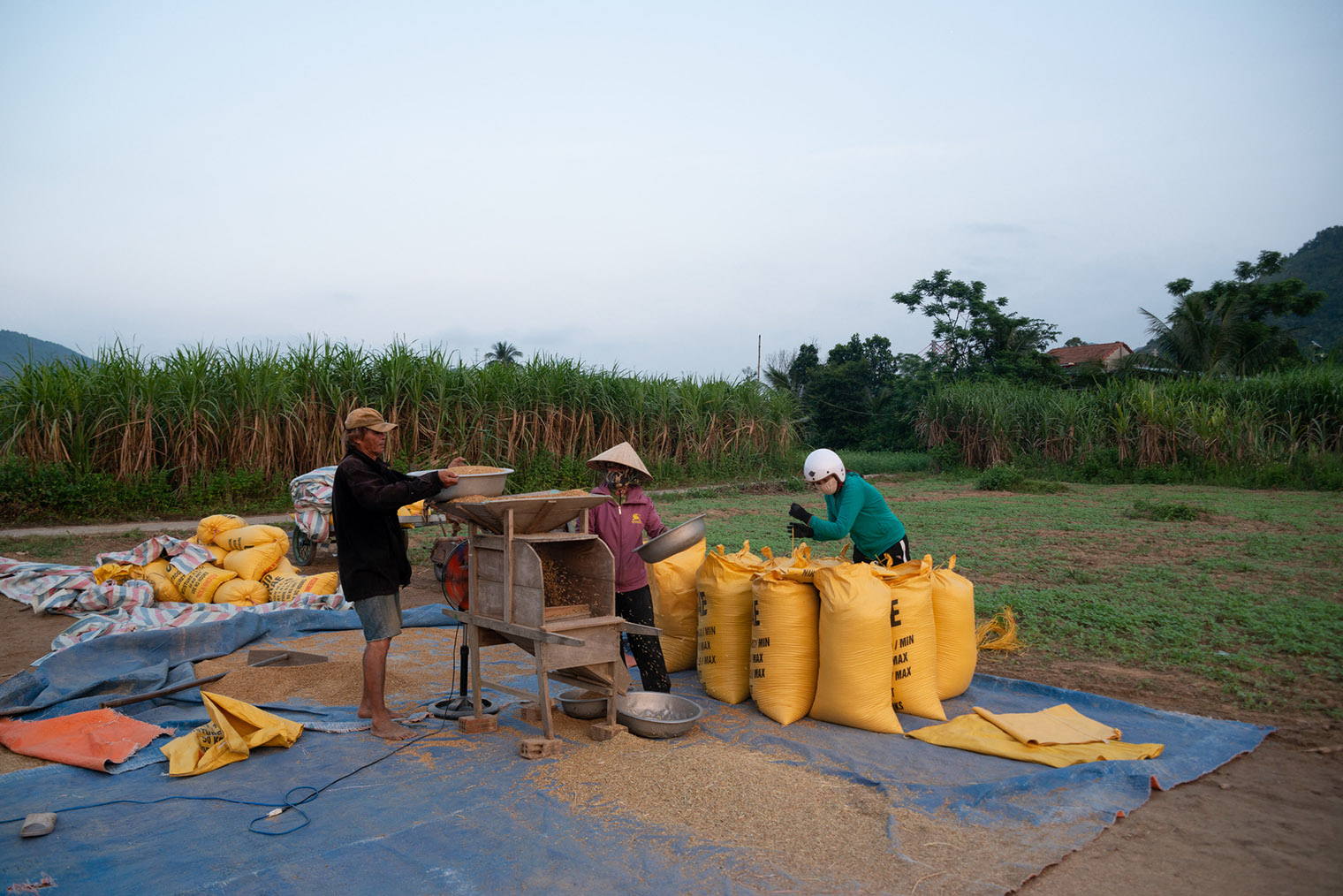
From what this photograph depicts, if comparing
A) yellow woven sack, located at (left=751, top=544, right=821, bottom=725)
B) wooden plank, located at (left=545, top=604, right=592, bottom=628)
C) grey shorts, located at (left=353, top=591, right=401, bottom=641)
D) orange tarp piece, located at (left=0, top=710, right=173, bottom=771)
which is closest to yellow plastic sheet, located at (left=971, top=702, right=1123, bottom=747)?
yellow woven sack, located at (left=751, top=544, right=821, bottom=725)

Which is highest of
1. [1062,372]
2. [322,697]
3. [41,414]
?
[1062,372]

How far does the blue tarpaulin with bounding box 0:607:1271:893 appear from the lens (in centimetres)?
271

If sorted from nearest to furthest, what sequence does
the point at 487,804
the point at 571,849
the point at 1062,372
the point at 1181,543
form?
the point at 571,849 < the point at 487,804 < the point at 1181,543 < the point at 1062,372

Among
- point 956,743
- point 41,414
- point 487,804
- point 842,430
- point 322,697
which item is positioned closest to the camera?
point 487,804

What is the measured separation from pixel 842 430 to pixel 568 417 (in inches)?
625

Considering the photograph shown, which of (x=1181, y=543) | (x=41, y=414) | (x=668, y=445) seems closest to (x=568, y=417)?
(x=668, y=445)

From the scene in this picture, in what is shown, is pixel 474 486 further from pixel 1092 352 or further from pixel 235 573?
pixel 1092 352

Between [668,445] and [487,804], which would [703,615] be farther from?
[668,445]

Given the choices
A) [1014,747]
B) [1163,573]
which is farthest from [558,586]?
[1163,573]

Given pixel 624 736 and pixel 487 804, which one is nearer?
pixel 487 804

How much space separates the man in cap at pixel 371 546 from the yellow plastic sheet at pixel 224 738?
16.2 inches

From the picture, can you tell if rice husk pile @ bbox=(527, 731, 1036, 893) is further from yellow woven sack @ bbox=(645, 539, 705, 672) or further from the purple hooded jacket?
yellow woven sack @ bbox=(645, 539, 705, 672)

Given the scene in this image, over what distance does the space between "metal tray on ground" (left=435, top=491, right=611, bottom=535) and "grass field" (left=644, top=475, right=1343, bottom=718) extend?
350cm

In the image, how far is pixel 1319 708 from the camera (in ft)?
14.0
